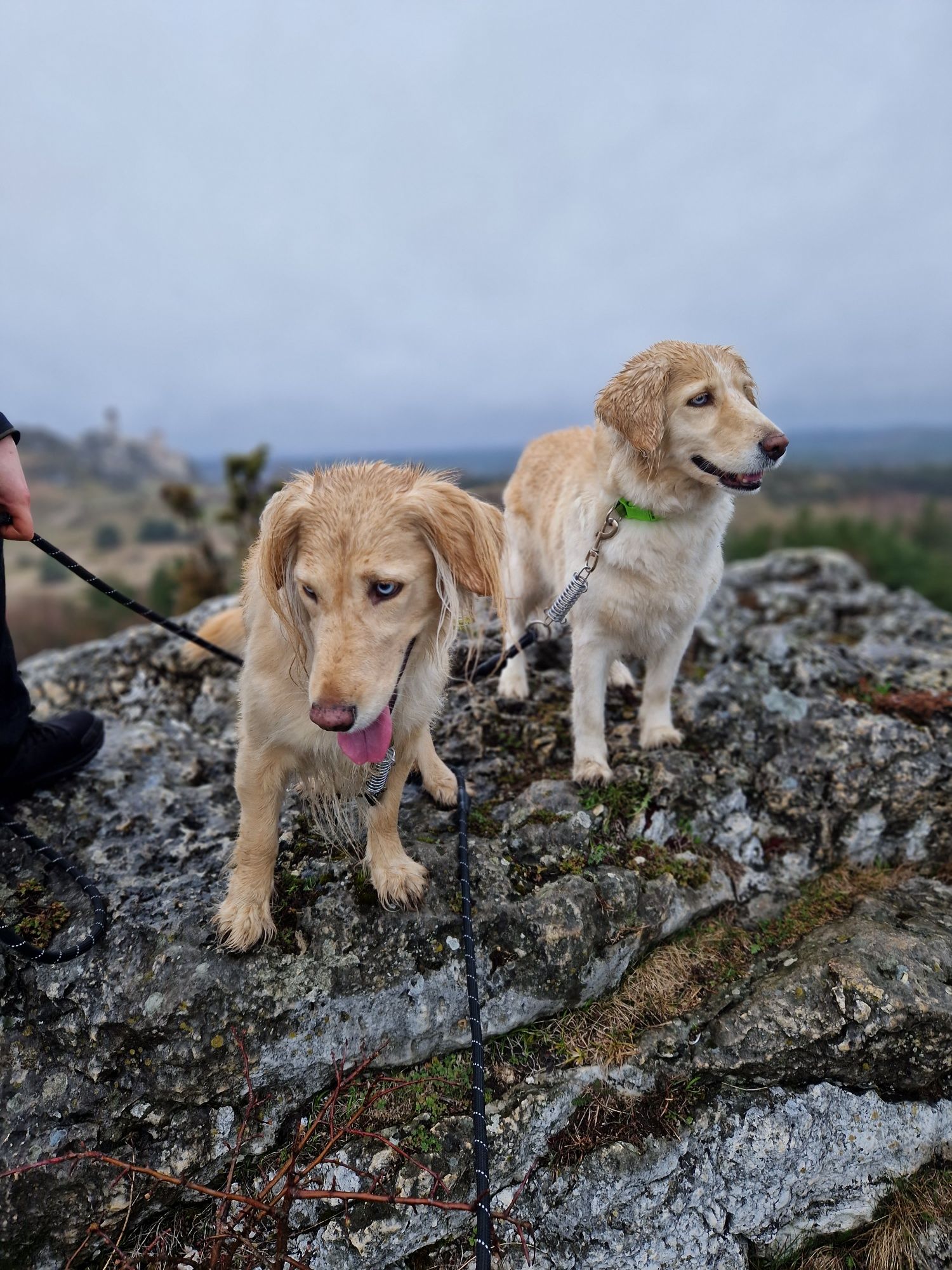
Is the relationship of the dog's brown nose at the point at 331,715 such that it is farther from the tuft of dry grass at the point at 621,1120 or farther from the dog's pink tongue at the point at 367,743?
the tuft of dry grass at the point at 621,1120

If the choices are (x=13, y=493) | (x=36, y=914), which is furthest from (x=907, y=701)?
(x=13, y=493)

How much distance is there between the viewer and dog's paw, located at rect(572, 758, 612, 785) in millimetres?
4270

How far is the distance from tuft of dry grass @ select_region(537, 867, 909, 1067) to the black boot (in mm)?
3069

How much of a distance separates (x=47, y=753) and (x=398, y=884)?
2.20 m

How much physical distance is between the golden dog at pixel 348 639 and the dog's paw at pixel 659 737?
1893 mm

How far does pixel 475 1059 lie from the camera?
280 cm

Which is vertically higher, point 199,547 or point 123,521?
point 199,547

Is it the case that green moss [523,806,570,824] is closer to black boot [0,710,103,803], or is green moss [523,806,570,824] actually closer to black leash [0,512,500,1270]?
black leash [0,512,500,1270]

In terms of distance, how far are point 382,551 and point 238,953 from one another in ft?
6.70

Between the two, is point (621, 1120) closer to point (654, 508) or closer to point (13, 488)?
point (654, 508)

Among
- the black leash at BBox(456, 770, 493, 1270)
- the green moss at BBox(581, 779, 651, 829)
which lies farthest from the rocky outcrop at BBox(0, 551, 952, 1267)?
the black leash at BBox(456, 770, 493, 1270)

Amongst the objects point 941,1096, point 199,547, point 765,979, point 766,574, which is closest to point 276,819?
point 765,979

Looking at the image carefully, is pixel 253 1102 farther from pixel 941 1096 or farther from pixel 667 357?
pixel 667 357

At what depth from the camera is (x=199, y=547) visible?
31.4m
